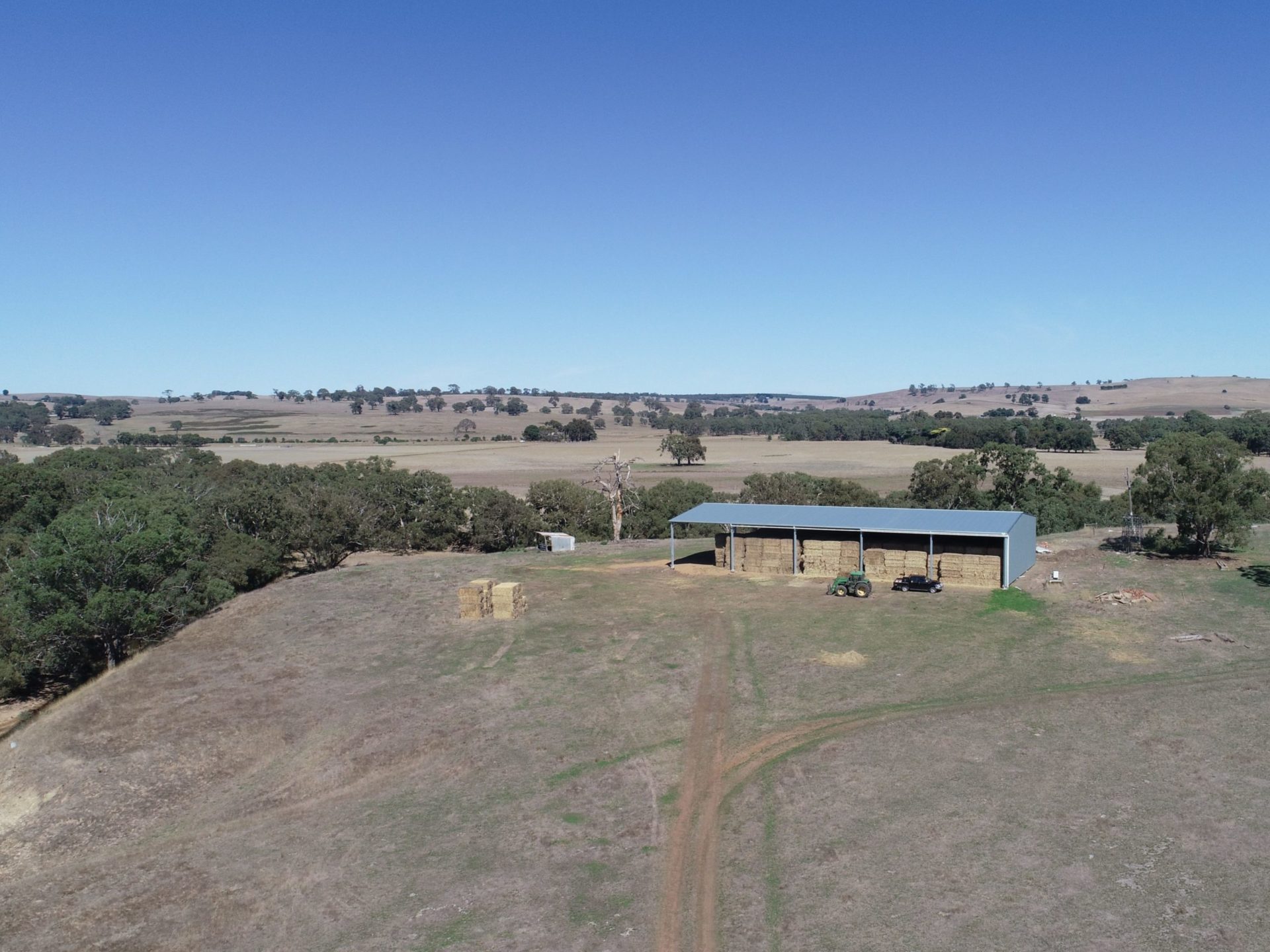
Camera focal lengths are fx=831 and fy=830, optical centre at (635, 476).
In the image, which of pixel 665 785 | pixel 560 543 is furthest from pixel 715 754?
pixel 560 543

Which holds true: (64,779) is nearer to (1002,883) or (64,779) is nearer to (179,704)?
(179,704)

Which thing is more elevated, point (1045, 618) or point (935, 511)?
point (935, 511)

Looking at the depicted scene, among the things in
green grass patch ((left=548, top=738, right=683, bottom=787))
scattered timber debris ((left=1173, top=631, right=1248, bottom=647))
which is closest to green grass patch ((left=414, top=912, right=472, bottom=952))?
green grass patch ((left=548, top=738, right=683, bottom=787))

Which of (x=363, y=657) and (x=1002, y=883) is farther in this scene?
(x=363, y=657)

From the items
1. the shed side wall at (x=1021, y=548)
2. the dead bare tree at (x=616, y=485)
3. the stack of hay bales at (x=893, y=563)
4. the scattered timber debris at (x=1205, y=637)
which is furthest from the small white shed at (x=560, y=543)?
the scattered timber debris at (x=1205, y=637)

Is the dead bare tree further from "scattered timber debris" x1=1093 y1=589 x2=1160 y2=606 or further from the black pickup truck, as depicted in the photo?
"scattered timber debris" x1=1093 y1=589 x2=1160 y2=606

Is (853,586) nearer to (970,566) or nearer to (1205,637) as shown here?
(970,566)

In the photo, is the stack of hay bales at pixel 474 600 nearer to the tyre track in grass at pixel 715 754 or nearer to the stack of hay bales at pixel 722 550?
the tyre track in grass at pixel 715 754

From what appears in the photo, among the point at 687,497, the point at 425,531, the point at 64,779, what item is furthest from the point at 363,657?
the point at 687,497
